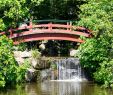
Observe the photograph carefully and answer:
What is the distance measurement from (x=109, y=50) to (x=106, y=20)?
7.45 ft

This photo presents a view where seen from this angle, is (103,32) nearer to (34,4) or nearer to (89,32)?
(89,32)

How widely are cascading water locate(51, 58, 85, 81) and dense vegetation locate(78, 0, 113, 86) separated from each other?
85 cm

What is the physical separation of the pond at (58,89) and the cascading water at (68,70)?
136 centimetres

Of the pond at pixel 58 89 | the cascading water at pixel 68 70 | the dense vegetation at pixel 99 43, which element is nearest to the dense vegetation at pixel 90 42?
the dense vegetation at pixel 99 43

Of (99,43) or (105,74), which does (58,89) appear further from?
(99,43)

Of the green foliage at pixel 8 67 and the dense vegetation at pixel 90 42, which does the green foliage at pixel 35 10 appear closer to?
the dense vegetation at pixel 90 42

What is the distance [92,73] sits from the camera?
1303 inches

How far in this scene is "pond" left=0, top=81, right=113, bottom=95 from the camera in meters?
28.5

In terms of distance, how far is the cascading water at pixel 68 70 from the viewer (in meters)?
33.9

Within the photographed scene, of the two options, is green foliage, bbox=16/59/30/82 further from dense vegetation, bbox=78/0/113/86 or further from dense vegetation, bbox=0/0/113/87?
dense vegetation, bbox=78/0/113/86

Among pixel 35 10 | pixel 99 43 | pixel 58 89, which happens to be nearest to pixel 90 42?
pixel 99 43

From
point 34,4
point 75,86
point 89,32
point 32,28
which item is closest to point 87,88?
point 75,86

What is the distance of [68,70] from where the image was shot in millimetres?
34250

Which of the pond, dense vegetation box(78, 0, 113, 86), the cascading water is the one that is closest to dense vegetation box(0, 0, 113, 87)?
dense vegetation box(78, 0, 113, 86)
